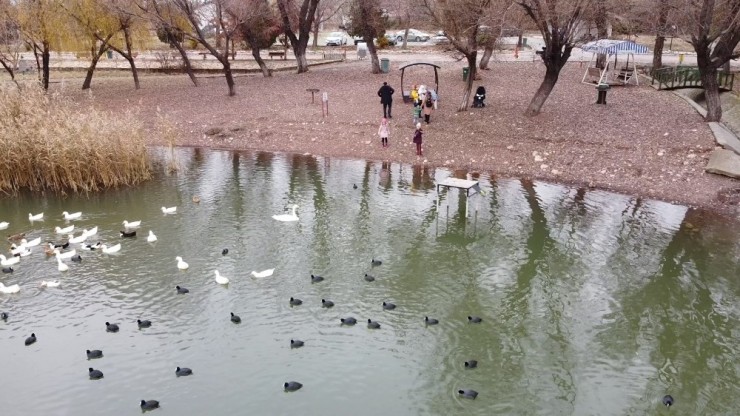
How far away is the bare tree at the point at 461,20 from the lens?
2809 centimetres

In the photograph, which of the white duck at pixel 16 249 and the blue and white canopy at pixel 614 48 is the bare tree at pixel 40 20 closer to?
the white duck at pixel 16 249

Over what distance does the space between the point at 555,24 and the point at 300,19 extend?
20365 millimetres

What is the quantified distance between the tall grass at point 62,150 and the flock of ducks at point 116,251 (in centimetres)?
254

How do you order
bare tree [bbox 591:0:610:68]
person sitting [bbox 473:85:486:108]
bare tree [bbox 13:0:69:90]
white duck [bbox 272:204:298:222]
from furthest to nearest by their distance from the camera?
bare tree [bbox 13:0:69:90]
person sitting [bbox 473:85:486:108]
bare tree [bbox 591:0:610:68]
white duck [bbox 272:204:298:222]

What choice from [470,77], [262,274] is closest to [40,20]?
[470,77]

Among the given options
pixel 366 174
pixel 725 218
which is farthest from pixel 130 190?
pixel 725 218

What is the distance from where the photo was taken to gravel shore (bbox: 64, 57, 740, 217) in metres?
24.0

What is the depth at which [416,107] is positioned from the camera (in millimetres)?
29641

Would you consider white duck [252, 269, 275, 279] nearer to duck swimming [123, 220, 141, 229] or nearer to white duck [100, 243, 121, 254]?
white duck [100, 243, 121, 254]

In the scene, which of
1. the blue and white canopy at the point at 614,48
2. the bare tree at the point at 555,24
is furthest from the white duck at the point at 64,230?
the blue and white canopy at the point at 614,48

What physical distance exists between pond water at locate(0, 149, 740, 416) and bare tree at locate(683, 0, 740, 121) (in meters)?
8.79

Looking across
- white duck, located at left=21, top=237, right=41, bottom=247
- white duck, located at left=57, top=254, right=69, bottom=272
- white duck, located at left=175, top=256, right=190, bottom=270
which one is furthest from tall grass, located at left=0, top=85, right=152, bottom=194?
white duck, located at left=175, top=256, right=190, bottom=270

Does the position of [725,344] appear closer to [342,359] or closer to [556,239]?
[556,239]

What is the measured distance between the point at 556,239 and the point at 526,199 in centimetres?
383
